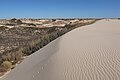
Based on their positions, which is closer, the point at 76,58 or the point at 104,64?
the point at 104,64

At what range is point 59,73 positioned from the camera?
689 cm

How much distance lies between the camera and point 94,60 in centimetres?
786

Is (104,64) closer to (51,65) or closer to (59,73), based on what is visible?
(59,73)

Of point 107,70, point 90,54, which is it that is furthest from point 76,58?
point 107,70

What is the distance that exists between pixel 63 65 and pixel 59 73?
917mm

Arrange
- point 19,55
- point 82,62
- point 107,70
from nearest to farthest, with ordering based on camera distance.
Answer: point 107,70 → point 82,62 → point 19,55

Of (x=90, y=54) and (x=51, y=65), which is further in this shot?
(x=90, y=54)

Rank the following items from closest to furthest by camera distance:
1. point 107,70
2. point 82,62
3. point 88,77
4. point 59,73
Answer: point 88,77
point 107,70
point 59,73
point 82,62

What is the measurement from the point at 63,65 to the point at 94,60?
1.03 m

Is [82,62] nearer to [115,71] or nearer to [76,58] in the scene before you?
[76,58]

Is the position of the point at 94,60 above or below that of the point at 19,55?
above

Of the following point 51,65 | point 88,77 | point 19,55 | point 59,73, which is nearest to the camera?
point 88,77

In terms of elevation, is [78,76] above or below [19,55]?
above

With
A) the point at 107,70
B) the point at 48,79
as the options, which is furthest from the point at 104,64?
the point at 48,79
